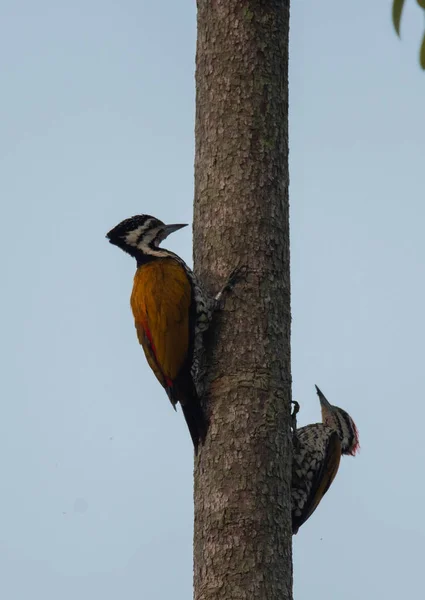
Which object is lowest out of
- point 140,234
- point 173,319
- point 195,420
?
point 195,420

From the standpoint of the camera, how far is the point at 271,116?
4.99 m

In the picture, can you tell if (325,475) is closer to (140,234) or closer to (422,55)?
(140,234)

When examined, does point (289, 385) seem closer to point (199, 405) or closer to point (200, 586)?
point (199, 405)

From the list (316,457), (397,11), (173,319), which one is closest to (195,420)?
(173,319)

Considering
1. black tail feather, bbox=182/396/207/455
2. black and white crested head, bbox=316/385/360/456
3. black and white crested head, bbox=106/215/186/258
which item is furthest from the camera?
black and white crested head, bbox=316/385/360/456

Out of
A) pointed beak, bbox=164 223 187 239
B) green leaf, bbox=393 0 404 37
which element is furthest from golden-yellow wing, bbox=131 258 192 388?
green leaf, bbox=393 0 404 37

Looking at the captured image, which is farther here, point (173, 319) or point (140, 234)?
point (140, 234)

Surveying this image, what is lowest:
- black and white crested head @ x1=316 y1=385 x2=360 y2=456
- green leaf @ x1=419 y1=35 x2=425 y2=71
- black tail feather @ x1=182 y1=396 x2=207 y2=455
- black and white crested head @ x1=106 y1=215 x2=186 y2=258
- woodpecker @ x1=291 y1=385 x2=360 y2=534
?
black tail feather @ x1=182 y1=396 x2=207 y2=455

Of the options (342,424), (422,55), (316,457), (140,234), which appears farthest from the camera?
(342,424)

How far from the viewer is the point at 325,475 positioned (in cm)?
650

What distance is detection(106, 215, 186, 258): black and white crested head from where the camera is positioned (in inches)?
233

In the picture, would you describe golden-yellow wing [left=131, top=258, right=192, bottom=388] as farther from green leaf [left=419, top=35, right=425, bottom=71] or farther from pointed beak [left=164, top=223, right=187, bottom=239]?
green leaf [left=419, top=35, right=425, bottom=71]

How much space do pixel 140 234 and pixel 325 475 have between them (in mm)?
1978

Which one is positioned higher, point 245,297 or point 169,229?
point 169,229
